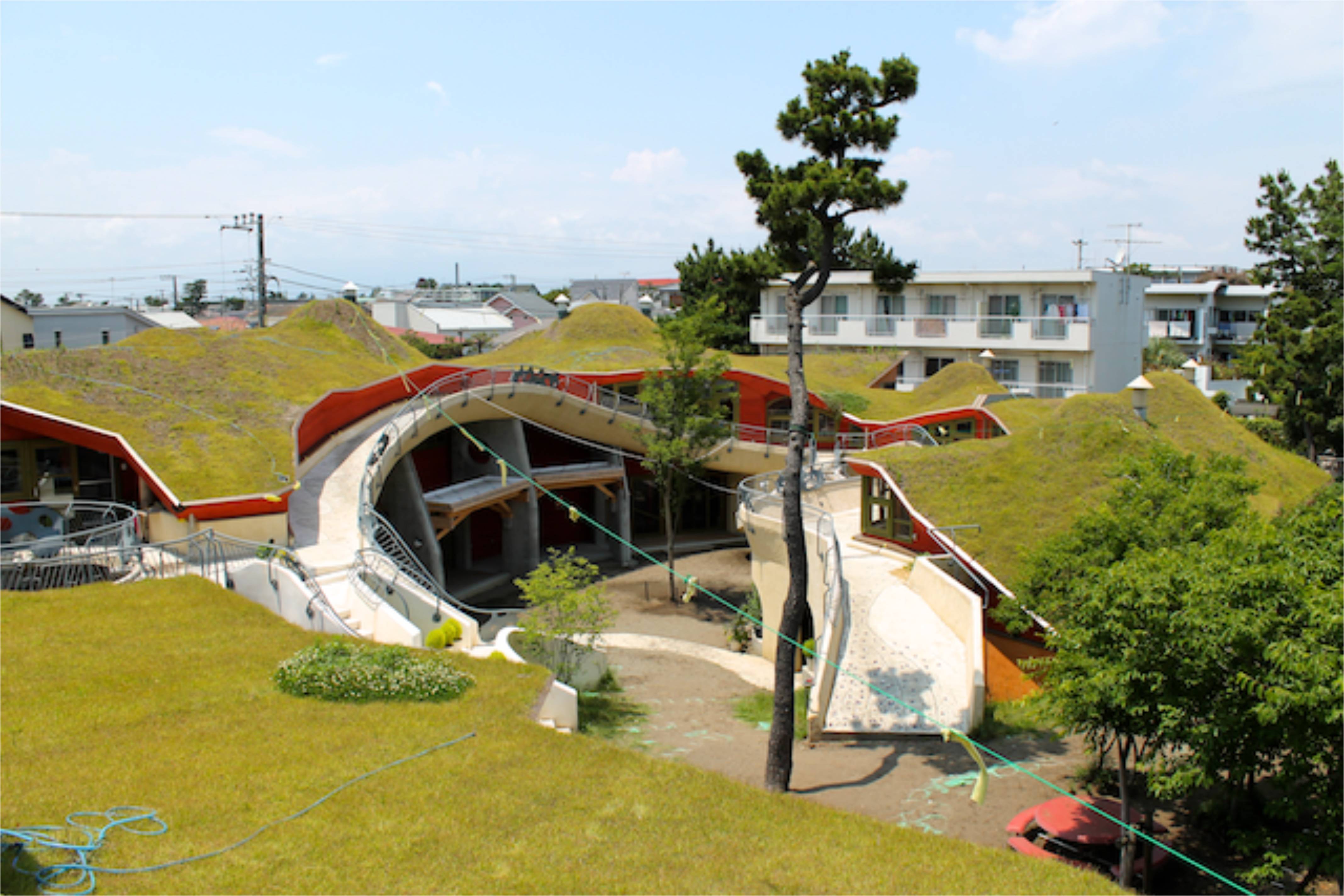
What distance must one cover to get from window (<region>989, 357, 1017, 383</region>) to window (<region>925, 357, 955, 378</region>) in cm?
277

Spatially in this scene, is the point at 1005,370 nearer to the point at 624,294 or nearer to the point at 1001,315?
the point at 1001,315

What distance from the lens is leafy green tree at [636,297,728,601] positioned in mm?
35531

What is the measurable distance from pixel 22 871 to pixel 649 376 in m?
28.9

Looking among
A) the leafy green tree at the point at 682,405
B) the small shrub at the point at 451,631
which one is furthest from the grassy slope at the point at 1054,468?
the small shrub at the point at 451,631

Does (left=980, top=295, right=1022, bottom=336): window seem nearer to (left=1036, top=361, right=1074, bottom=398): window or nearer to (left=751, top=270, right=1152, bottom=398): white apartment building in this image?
(left=751, top=270, right=1152, bottom=398): white apartment building

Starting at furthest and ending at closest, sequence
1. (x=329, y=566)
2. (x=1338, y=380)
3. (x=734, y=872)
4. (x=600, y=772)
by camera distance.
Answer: (x=1338, y=380), (x=329, y=566), (x=600, y=772), (x=734, y=872)

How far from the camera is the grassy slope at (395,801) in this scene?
33.3ft

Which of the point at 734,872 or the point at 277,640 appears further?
the point at 277,640

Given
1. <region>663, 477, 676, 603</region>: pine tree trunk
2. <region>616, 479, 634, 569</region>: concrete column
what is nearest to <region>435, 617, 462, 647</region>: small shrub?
<region>663, 477, 676, 603</region>: pine tree trunk

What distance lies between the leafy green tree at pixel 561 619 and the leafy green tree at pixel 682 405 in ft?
47.2

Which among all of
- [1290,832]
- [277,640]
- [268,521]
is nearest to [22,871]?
[277,640]

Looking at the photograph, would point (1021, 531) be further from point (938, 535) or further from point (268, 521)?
point (268, 521)

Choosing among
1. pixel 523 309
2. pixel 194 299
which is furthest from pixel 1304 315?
pixel 194 299

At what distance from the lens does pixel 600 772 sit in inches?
508
